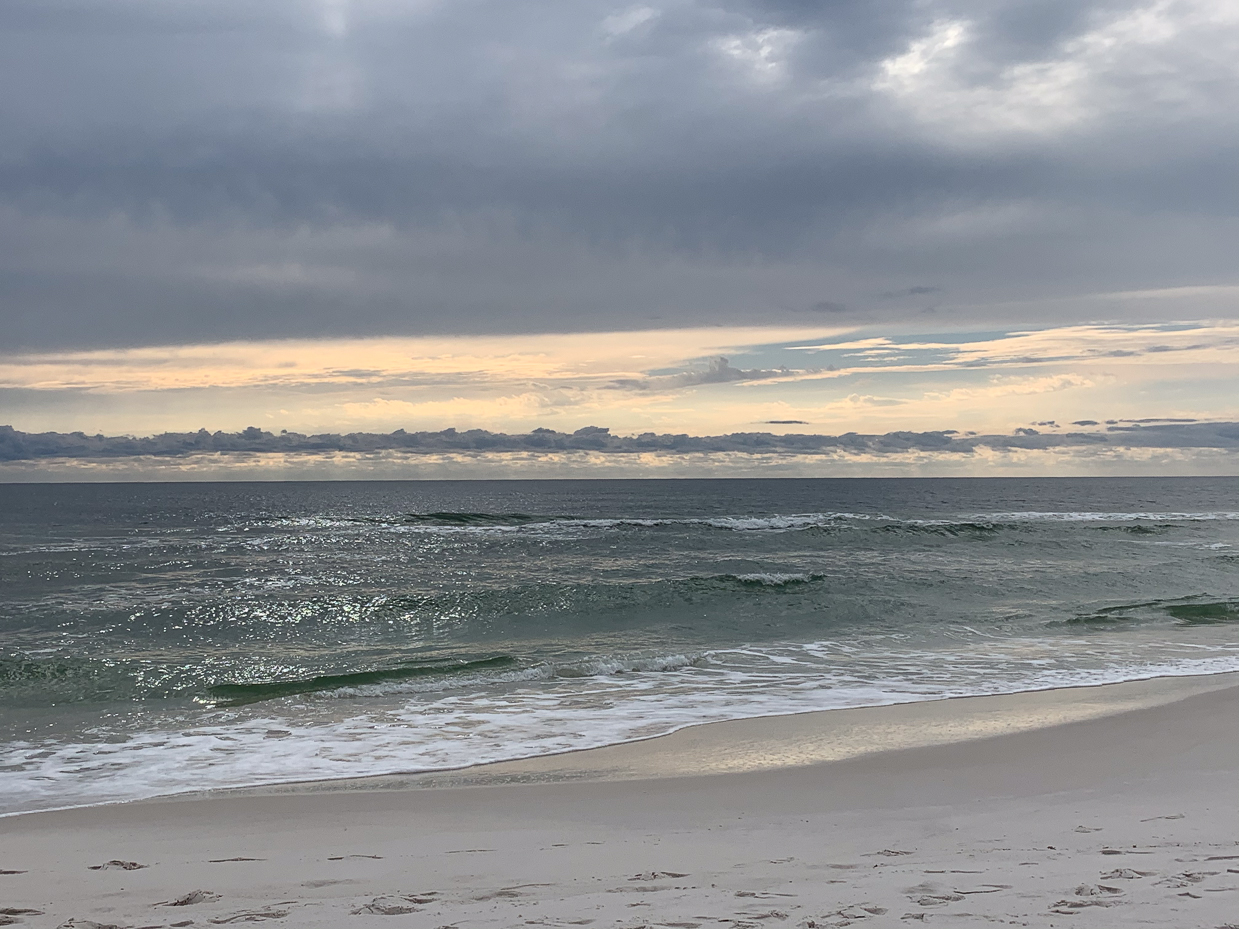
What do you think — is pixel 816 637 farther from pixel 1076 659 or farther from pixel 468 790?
pixel 468 790

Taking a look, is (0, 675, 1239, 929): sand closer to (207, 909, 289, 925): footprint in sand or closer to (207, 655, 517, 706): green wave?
(207, 909, 289, 925): footprint in sand

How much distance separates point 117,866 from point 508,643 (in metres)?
12.5

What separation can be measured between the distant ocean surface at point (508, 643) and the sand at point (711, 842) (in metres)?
1.47

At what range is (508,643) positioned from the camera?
18500 millimetres

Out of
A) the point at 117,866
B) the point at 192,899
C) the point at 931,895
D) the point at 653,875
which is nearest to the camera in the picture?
the point at 931,895

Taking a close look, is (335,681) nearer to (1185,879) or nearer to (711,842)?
(711,842)

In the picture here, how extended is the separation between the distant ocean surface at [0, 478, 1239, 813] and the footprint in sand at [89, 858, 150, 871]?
2.46 m

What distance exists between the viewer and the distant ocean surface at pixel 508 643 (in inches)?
410

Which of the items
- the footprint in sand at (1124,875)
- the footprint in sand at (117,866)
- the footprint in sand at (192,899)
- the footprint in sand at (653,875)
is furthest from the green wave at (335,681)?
the footprint in sand at (1124,875)

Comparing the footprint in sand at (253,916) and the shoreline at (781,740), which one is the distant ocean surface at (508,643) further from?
the footprint in sand at (253,916)

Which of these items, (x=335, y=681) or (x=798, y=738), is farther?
(x=335, y=681)

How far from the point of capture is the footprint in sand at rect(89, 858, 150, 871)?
600cm

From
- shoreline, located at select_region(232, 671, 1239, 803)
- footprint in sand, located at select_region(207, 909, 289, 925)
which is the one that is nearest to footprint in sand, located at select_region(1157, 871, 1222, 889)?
shoreline, located at select_region(232, 671, 1239, 803)

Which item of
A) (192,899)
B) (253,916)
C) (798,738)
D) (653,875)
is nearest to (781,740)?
(798,738)
